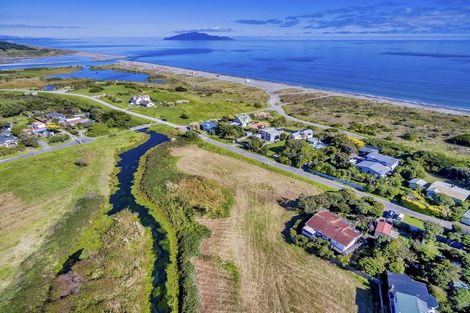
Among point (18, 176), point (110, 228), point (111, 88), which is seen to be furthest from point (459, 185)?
point (111, 88)

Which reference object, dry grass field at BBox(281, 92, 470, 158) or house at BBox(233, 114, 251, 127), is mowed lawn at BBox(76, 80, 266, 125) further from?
dry grass field at BBox(281, 92, 470, 158)

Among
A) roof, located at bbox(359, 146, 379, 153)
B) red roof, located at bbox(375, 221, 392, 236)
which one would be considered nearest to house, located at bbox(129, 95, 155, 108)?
roof, located at bbox(359, 146, 379, 153)

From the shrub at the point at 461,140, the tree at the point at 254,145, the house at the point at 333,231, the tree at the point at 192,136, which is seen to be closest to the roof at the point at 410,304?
the house at the point at 333,231

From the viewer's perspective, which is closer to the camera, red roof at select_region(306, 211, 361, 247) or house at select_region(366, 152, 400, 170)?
red roof at select_region(306, 211, 361, 247)

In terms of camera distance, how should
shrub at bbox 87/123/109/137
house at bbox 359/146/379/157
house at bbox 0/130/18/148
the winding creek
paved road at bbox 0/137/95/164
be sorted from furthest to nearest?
shrub at bbox 87/123/109/137 → house at bbox 0/130/18/148 → house at bbox 359/146/379/157 → paved road at bbox 0/137/95/164 → the winding creek

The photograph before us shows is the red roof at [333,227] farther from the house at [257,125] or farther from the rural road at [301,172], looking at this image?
the house at [257,125]

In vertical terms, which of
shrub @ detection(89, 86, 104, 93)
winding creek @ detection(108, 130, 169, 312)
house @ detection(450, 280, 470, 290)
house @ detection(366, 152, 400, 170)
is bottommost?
winding creek @ detection(108, 130, 169, 312)

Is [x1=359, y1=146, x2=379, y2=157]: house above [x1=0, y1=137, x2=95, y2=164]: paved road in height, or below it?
→ above
